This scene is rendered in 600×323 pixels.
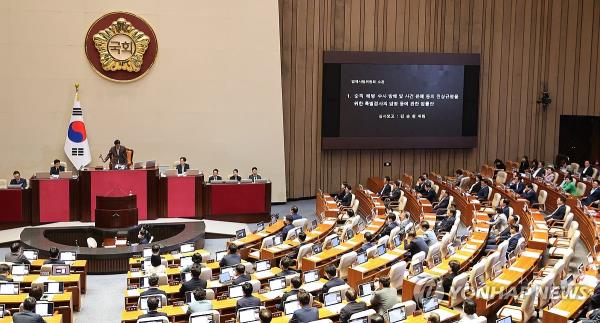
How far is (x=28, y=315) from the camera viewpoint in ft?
25.8

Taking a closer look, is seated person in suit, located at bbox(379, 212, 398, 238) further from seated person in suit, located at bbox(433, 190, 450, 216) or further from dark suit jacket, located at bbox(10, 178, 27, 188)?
dark suit jacket, located at bbox(10, 178, 27, 188)

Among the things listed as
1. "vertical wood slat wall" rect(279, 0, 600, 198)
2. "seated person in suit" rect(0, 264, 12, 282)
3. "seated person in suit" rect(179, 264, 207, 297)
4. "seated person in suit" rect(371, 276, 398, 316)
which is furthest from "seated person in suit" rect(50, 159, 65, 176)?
"seated person in suit" rect(371, 276, 398, 316)

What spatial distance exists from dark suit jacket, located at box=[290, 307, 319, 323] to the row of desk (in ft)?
28.1

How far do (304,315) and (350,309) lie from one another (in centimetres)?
59

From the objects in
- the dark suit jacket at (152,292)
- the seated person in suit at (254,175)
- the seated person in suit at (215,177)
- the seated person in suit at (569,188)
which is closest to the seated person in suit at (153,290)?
the dark suit jacket at (152,292)

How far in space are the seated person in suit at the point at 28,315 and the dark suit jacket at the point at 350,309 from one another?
132 inches

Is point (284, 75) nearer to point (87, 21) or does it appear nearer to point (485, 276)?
point (87, 21)

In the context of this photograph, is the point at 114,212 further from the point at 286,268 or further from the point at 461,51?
the point at 461,51

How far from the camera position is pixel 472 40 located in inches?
832

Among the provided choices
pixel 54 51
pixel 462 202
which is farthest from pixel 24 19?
pixel 462 202

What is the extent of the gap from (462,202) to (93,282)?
8.61 meters

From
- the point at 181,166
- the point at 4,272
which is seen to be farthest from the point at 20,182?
the point at 4,272

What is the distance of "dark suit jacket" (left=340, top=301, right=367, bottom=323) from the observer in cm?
822

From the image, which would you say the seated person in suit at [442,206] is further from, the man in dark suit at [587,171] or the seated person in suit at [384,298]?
the seated person in suit at [384,298]
